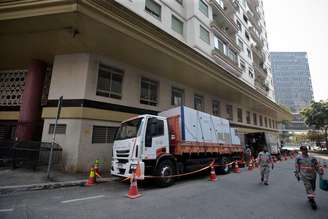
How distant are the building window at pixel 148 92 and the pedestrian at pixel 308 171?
32.1 ft

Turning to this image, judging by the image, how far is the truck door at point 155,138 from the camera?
703 centimetres

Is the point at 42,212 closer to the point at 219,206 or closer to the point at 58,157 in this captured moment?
the point at 219,206

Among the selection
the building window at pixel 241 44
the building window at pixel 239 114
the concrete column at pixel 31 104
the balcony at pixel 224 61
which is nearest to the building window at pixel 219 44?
the balcony at pixel 224 61

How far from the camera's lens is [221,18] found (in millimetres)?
21719

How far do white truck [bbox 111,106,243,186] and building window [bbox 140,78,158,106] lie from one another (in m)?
4.25

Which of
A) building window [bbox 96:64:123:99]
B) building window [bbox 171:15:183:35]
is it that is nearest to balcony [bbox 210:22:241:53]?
building window [bbox 171:15:183:35]

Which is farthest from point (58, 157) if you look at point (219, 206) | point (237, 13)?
point (237, 13)

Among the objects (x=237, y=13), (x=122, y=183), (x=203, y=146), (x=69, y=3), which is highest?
(x=237, y=13)

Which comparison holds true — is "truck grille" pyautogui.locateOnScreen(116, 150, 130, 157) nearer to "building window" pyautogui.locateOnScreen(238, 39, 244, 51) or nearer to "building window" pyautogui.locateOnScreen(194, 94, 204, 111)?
"building window" pyautogui.locateOnScreen(194, 94, 204, 111)

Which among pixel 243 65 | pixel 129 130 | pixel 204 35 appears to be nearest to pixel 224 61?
pixel 204 35

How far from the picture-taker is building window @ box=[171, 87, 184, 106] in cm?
1559

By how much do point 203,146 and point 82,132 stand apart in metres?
6.46

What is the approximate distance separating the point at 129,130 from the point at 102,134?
12.2 feet

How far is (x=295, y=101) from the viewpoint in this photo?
110 metres
